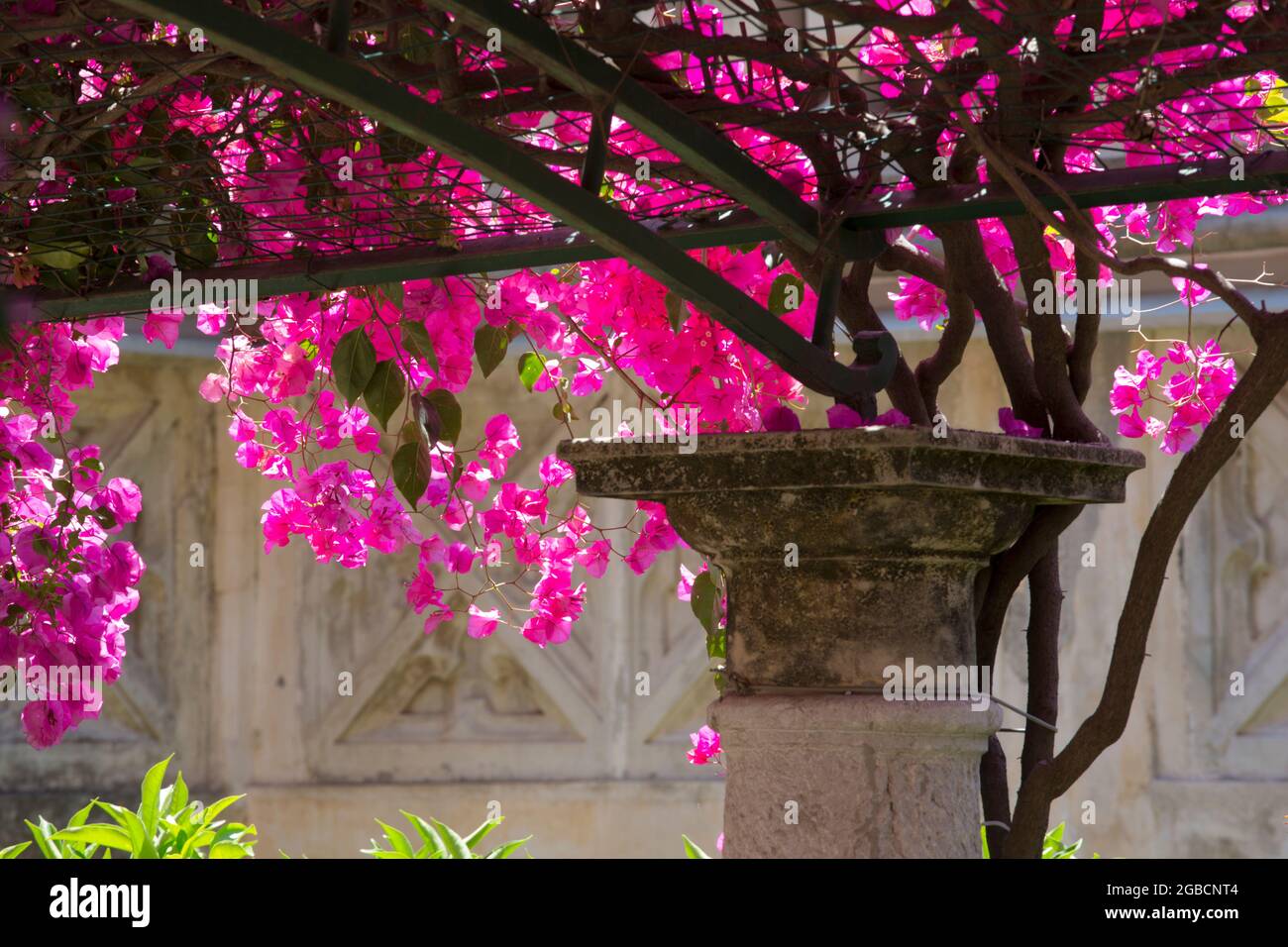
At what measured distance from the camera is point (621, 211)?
153cm

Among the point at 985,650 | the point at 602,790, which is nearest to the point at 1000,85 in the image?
the point at 985,650

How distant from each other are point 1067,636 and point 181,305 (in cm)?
300

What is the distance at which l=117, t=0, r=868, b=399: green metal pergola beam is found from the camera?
1.23 m

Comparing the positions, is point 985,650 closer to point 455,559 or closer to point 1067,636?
point 455,559

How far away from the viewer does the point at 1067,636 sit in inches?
173

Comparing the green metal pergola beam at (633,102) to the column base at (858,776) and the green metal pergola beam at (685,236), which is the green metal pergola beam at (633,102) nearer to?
the green metal pergola beam at (685,236)

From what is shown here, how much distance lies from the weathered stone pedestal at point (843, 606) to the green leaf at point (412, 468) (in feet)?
2.24

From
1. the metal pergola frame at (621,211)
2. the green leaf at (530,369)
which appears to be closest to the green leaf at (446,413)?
the green leaf at (530,369)

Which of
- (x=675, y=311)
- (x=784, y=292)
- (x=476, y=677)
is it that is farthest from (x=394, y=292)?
(x=476, y=677)

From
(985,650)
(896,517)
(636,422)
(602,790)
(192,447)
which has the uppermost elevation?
(192,447)

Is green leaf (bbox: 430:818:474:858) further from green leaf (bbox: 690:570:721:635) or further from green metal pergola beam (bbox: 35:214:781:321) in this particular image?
green metal pergola beam (bbox: 35:214:781:321)

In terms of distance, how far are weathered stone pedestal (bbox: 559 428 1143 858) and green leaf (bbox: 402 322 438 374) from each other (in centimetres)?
67

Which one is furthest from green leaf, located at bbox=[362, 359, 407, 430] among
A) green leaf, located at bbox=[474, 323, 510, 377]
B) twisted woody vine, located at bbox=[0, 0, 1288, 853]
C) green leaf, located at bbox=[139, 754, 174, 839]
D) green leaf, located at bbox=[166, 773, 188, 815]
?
green leaf, located at bbox=[166, 773, 188, 815]

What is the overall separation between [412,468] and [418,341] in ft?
0.61
